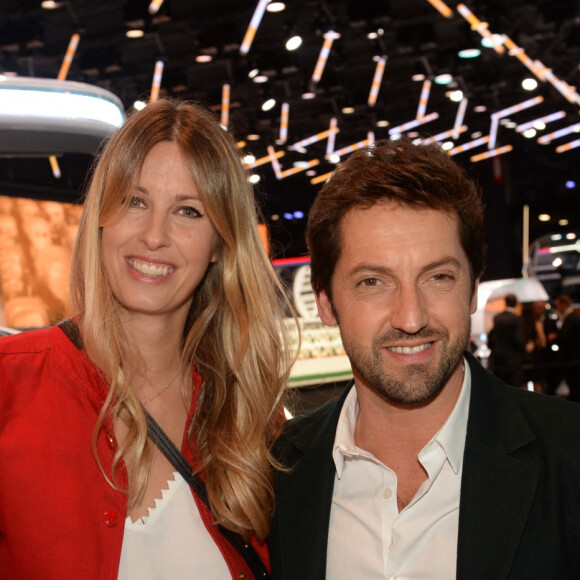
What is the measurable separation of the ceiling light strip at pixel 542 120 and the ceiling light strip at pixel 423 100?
203cm

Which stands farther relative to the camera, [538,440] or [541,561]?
[538,440]

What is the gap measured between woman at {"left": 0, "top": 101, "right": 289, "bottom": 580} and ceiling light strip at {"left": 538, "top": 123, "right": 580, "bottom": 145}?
11.9 metres

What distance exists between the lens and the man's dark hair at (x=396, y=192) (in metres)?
1.79

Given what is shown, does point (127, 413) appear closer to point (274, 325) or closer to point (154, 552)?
point (154, 552)

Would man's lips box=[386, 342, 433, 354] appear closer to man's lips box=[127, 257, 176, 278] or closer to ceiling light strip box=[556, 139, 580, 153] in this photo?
man's lips box=[127, 257, 176, 278]

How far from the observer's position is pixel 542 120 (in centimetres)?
1248

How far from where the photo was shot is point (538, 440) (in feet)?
5.22

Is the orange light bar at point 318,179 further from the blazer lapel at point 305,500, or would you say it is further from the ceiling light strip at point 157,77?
the blazer lapel at point 305,500

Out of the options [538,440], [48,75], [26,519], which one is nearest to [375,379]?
[538,440]

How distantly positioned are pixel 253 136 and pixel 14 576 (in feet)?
35.8

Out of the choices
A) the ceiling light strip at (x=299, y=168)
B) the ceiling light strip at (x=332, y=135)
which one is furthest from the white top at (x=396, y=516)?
the ceiling light strip at (x=299, y=168)

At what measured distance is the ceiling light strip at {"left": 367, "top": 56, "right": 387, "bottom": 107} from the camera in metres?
9.68

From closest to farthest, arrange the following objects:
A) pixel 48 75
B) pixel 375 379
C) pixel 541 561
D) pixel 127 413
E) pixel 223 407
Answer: pixel 541 561 → pixel 375 379 → pixel 127 413 → pixel 223 407 → pixel 48 75

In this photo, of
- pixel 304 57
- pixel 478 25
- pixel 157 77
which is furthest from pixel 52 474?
pixel 304 57
